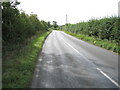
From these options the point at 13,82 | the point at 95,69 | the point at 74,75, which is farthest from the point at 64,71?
the point at 13,82

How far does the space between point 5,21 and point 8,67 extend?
2818mm

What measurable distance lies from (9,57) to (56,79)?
14.6ft

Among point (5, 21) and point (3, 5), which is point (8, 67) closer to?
A: point (5, 21)

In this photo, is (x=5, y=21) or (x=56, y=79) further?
(x=5, y=21)

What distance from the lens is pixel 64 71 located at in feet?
26.2

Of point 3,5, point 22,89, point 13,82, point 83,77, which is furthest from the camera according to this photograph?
point 3,5

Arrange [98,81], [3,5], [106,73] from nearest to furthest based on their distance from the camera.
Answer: [98,81] → [106,73] → [3,5]

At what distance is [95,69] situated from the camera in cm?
845

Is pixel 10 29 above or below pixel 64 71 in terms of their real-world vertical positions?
above

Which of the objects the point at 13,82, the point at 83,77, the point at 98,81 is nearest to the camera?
the point at 13,82

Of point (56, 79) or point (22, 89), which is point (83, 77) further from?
point (22, 89)

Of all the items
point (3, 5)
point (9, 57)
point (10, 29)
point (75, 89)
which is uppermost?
point (3, 5)

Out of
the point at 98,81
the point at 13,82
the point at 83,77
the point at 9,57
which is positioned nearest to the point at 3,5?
the point at 9,57

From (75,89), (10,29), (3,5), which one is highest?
(3,5)
